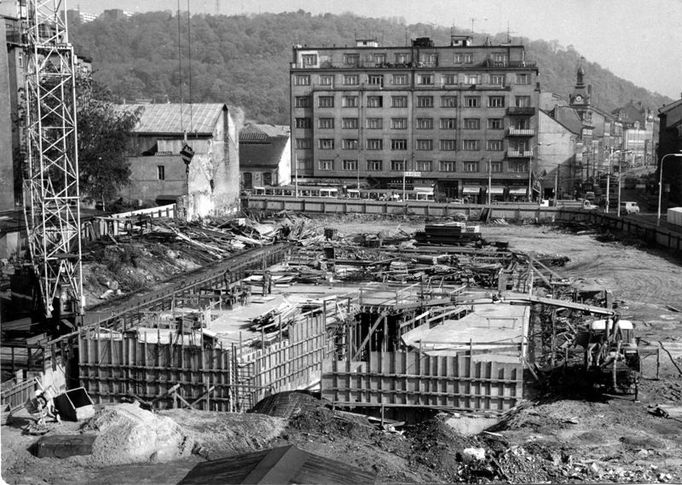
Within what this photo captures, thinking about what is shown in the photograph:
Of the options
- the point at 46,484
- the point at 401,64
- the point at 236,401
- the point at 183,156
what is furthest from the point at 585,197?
the point at 46,484

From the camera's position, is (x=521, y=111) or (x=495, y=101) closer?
(x=521, y=111)

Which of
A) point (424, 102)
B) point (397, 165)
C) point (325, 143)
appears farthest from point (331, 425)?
point (325, 143)

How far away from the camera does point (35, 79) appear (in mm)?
29391

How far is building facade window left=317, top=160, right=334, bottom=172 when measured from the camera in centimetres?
9029

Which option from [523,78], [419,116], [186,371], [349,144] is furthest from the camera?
[349,144]

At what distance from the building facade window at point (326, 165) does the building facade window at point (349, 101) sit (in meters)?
5.63

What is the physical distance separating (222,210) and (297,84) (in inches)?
1060

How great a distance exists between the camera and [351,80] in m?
89.6

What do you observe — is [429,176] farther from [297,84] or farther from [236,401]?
[236,401]

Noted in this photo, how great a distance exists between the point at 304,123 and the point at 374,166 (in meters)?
8.12

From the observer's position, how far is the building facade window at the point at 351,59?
298 ft

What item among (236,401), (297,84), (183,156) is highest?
(297,84)

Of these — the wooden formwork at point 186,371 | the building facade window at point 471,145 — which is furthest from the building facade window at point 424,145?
the wooden formwork at point 186,371

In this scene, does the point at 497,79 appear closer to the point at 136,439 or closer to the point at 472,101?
the point at 472,101
